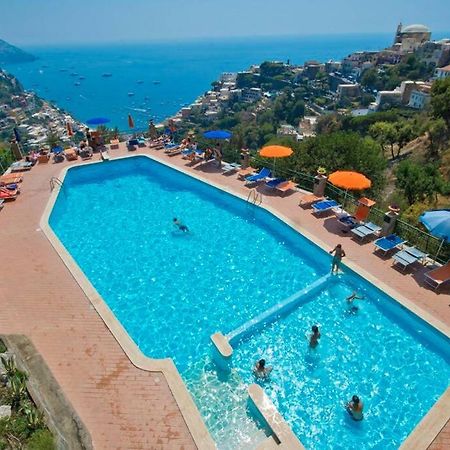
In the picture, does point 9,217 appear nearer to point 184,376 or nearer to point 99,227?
point 99,227

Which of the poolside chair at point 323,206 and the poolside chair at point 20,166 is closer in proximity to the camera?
the poolside chair at point 323,206

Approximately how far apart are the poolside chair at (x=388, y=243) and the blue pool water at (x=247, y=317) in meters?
1.71

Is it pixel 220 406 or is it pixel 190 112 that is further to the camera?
pixel 190 112

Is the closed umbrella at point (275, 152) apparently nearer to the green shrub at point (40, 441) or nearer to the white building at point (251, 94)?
the green shrub at point (40, 441)

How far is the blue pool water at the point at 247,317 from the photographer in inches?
282

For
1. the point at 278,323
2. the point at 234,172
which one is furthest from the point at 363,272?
the point at 234,172

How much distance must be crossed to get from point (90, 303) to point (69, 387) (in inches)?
101

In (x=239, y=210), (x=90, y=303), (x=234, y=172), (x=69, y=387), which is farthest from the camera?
(x=234, y=172)

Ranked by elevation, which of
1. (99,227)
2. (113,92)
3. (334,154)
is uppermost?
(334,154)

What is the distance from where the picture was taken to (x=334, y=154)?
18938 mm

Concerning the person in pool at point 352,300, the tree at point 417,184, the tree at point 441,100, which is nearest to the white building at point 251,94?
the tree at point 441,100

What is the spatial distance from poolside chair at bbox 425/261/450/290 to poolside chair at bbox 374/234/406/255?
4.81 ft

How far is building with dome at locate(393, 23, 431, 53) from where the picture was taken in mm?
120000

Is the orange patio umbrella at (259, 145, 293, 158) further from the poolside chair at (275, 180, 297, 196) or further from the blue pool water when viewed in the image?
the blue pool water
